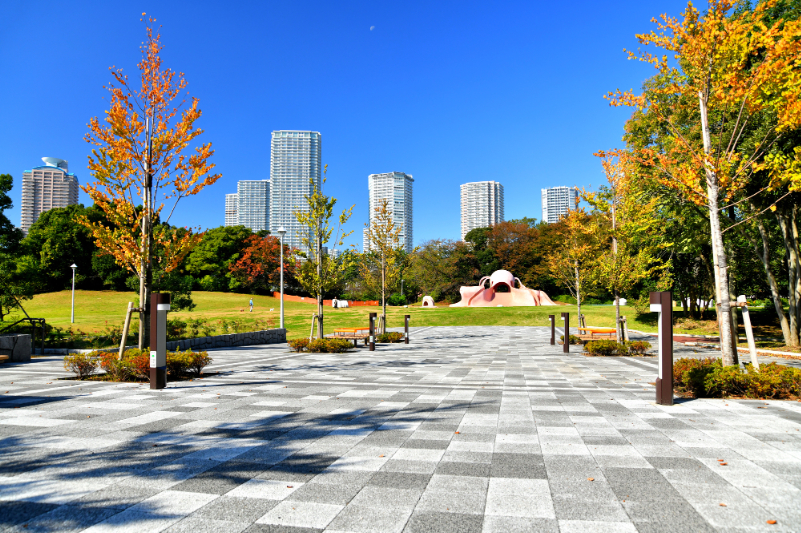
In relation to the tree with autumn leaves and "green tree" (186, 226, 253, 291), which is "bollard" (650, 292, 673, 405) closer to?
the tree with autumn leaves

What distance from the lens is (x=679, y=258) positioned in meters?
31.7

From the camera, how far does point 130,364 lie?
9.51m

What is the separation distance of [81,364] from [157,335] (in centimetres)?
278

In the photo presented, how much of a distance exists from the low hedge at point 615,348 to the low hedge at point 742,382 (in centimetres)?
692

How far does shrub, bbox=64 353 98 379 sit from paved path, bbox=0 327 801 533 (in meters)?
1.26

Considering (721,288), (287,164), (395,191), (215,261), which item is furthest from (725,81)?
(287,164)

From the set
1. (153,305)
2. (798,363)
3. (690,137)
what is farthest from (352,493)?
(690,137)

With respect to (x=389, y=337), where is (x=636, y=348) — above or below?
above

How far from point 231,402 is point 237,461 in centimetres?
324

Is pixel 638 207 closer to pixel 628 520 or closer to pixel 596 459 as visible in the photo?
pixel 596 459

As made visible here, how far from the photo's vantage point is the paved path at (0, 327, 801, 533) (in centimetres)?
318

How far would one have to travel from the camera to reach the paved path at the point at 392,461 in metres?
3.18

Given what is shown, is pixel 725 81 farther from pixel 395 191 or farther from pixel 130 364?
pixel 395 191

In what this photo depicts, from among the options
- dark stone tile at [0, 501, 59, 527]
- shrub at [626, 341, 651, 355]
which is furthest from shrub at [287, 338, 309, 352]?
dark stone tile at [0, 501, 59, 527]
